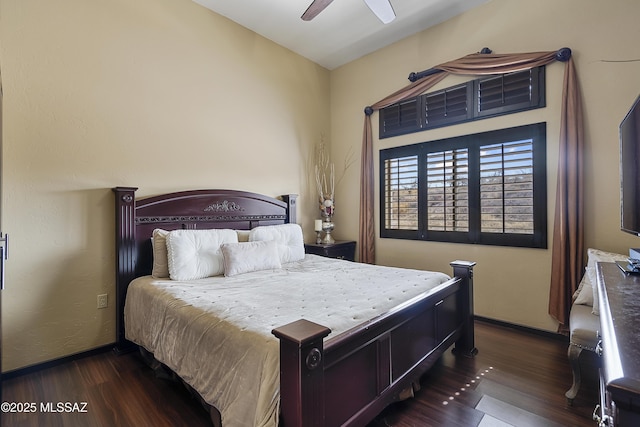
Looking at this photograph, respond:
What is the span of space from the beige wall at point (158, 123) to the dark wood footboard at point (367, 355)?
3.85 ft

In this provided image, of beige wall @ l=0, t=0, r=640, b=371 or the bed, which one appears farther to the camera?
beige wall @ l=0, t=0, r=640, b=371

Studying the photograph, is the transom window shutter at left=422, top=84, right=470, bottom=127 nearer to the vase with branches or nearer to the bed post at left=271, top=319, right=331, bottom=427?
the vase with branches

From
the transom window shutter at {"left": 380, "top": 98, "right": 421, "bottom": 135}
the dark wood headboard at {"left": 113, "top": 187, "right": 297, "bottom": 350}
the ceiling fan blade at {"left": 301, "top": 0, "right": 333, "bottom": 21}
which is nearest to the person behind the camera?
the ceiling fan blade at {"left": 301, "top": 0, "right": 333, "bottom": 21}

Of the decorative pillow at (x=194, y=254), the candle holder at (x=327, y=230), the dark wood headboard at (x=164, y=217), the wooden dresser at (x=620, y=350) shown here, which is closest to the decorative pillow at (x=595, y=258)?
the wooden dresser at (x=620, y=350)

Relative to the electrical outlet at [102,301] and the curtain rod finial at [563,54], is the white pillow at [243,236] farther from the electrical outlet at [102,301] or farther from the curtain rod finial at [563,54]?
the curtain rod finial at [563,54]

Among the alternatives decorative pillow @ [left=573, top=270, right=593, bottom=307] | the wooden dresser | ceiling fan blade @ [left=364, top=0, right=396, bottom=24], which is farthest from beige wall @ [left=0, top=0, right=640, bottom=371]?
the wooden dresser

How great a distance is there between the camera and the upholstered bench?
1.90m

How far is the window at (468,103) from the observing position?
3.03 m

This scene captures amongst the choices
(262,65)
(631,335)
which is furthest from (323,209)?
(631,335)

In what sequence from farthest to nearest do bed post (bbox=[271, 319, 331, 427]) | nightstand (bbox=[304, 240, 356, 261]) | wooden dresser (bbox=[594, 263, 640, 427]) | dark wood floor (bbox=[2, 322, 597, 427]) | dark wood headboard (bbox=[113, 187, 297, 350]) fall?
nightstand (bbox=[304, 240, 356, 261]) → dark wood headboard (bbox=[113, 187, 297, 350]) → dark wood floor (bbox=[2, 322, 597, 427]) → bed post (bbox=[271, 319, 331, 427]) → wooden dresser (bbox=[594, 263, 640, 427])

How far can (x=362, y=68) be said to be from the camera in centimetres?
442

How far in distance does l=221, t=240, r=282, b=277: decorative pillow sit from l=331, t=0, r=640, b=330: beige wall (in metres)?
1.79

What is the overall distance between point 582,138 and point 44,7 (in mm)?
4557

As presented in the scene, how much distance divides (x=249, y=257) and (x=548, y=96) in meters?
3.17
